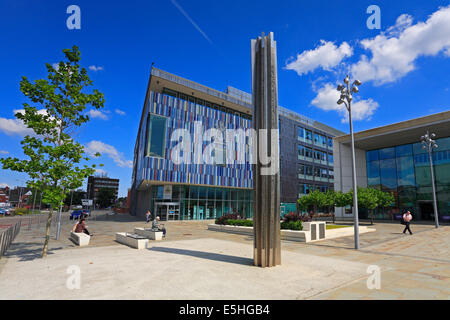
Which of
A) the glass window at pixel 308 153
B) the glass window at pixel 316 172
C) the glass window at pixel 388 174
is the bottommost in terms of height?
the glass window at pixel 388 174

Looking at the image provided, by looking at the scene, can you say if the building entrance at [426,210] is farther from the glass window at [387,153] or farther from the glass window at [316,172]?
the glass window at [316,172]

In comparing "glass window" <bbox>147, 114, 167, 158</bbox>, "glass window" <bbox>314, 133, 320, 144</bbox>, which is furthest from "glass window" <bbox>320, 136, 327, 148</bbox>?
"glass window" <bbox>147, 114, 167, 158</bbox>

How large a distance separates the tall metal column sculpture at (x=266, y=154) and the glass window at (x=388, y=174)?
117 feet

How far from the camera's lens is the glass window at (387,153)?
37.4 meters

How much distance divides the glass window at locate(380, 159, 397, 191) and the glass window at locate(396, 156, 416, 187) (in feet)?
2.20

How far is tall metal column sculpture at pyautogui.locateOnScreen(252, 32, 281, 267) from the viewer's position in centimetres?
847

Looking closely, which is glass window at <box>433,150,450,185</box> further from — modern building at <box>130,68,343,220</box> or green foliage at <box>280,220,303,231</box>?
green foliage at <box>280,220,303,231</box>

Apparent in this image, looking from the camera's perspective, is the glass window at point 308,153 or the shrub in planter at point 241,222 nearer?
the shrub in planter at point 241,222

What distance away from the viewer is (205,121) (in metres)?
37.1

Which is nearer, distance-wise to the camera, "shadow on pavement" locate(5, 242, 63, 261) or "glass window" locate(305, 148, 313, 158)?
"shadow on pavement" locate(5, 242, 63, 261)

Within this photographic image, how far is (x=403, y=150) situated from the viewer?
36.2 metres
